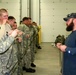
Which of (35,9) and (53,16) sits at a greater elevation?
(35,9)

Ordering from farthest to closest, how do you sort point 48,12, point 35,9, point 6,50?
point 48,12, point 35,9, point 6,50

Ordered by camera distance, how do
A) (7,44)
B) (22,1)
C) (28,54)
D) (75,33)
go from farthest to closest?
(22,1), (28,54), (75,33), (7,44)

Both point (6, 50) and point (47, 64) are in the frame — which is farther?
point (47, 64)

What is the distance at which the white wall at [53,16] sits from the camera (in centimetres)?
1464

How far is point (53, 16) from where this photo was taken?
Answer: 1477cm

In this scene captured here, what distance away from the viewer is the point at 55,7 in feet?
48.2

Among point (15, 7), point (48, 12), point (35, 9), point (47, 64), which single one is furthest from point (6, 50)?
point (48, 12)

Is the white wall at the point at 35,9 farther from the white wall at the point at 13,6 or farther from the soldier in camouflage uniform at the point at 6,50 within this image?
the soldier in camouflage uniform at the point at 6,50

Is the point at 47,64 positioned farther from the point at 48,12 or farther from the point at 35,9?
the point at 48,12

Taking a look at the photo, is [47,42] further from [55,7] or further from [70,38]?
[70,38]

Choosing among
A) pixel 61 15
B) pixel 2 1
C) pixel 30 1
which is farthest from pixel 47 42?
pixel 2 1

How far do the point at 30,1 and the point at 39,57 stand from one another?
5.96 m

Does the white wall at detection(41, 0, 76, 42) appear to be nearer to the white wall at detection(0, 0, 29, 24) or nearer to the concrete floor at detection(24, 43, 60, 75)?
the white wall at detection(0, 0, 29, 24)

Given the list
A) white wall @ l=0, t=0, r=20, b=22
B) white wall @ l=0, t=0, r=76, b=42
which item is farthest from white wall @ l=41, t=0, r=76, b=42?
white wall @ l=0, t=0, r=20, b=22
